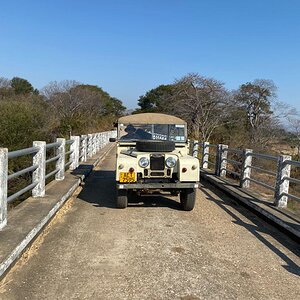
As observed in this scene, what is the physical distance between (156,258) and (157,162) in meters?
2.97

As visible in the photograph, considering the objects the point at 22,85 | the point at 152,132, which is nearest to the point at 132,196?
the point at 152,132

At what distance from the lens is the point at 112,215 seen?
24.6 feet

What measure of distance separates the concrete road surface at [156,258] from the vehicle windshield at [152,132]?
1971 millimetres

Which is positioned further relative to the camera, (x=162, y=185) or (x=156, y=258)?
(x=162, y=185)

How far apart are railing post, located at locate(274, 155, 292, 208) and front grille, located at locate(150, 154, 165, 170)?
2380mm

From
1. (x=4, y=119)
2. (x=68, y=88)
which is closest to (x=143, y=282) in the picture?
(x=4, y=119)

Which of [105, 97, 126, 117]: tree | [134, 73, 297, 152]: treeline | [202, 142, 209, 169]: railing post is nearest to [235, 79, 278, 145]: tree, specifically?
[134, 73, 297, 152]: treeline

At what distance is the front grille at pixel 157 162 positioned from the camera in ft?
25.6

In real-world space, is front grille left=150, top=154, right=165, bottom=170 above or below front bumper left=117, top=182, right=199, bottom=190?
above

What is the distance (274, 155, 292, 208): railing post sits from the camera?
7.80m

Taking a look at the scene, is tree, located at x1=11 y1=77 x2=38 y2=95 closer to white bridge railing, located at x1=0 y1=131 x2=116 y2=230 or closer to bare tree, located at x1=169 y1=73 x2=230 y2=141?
bare tree, located at x1=169 y1=73 x2=230 y2=141

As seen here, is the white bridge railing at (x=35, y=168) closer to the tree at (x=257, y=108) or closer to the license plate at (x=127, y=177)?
the license plate at (x=127, y=177)

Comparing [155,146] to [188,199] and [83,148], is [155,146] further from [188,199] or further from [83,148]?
[83,148]

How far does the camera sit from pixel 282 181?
7.82 meters
